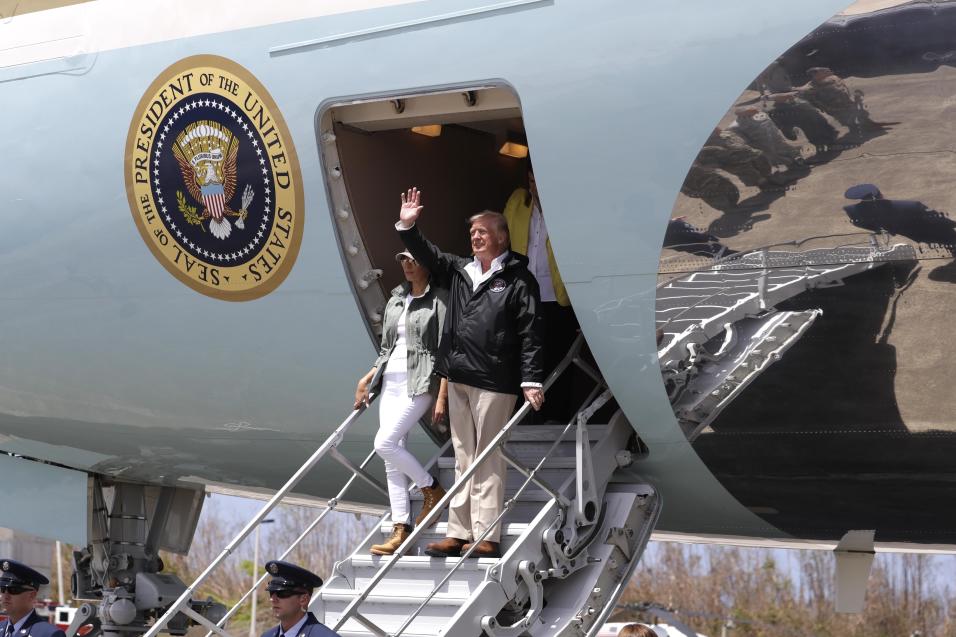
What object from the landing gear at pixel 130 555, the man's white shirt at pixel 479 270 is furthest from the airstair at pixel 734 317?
the landing gear at pixel 130 555

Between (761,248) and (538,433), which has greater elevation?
(761,248)

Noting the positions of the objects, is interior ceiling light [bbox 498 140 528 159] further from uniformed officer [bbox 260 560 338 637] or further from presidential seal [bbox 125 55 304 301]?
uniformed officer [bbox 260 560 338 637]

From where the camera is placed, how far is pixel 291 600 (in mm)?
6254

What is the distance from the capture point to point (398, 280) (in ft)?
26.6

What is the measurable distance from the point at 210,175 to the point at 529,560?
293 cm

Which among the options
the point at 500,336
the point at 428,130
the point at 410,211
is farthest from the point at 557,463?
the point at 428,130

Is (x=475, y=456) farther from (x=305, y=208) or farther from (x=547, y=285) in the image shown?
(x=305, y=208)

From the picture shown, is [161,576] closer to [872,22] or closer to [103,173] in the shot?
[103,173]

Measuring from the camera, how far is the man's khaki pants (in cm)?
698

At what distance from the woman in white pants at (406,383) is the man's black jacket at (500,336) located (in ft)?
0.84

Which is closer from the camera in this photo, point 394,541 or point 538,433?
point 394,541

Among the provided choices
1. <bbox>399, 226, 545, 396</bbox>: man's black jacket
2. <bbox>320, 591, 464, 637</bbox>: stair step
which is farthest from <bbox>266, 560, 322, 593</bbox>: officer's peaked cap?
<bbox>399, 226, 545, 396</bbox>: man's black jacket

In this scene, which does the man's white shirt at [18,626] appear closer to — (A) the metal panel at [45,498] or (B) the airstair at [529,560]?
(B) the airstair at [529,560]

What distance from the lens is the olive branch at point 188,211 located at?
8062mm
